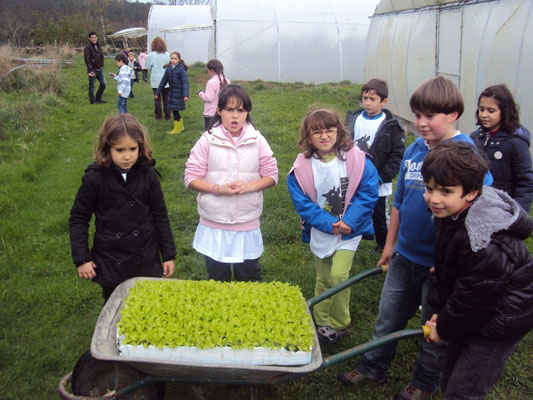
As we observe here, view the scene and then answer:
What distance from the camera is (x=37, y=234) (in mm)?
5305

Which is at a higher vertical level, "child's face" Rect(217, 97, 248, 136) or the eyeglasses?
"child's face" Rect(217, 97, 248, 136)

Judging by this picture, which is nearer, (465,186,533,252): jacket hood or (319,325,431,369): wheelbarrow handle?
(465,186,533,252): jacket hood

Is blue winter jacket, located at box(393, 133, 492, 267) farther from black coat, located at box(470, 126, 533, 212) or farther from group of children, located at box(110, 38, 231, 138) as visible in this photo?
group of children, located at box(110, 38, 231, 138)

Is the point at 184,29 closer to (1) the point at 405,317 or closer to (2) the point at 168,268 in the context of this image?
(2) the point at 168,268

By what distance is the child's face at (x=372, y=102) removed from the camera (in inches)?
167

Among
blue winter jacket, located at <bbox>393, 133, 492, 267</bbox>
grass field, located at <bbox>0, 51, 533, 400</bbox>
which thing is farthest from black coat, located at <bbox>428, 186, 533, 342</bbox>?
grass field, located at <bbox>0, 51, 533, 400</bbox>

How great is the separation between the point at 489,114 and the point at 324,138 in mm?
1383

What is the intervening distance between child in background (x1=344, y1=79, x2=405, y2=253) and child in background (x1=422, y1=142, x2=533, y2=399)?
2.03m

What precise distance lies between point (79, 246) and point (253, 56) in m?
16.7

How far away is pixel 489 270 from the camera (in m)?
2.02

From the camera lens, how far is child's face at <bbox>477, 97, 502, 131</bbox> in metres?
3.50

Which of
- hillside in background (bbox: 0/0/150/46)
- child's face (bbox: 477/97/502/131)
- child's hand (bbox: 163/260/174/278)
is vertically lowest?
child's hand (bbox: 163/260/174/278)

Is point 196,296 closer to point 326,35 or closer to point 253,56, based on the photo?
point 253,56

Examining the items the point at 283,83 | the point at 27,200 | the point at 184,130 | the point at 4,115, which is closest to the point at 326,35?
the point at 283,83
